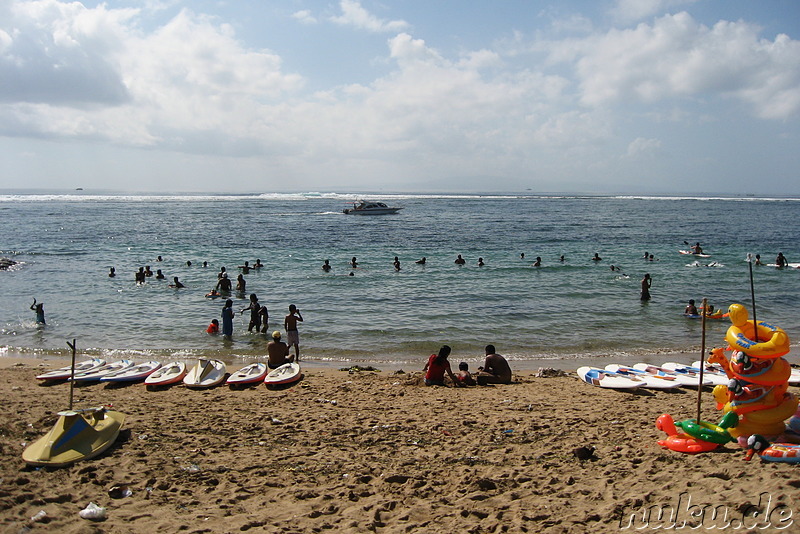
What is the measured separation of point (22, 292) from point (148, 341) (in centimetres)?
1142

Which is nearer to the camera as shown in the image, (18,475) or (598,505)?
(598,505)

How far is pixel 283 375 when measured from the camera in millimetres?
12117

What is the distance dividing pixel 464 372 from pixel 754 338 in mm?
6154

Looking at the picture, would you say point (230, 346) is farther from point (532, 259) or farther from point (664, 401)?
point (532, 259)

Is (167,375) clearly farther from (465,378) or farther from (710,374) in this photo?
(710,374)

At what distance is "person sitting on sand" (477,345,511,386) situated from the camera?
39.7ft

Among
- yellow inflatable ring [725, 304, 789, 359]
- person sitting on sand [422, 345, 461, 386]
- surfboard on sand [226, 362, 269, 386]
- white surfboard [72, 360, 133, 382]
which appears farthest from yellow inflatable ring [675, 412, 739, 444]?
white surfboard [72, 360, 133, 382]

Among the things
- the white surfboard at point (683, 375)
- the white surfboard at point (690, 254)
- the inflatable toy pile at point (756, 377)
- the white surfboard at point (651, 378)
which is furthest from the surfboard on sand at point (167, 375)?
the white surfboard at point (690, 254)

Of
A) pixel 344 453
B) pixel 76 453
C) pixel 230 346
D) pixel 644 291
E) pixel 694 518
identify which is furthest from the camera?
pixel 644 291

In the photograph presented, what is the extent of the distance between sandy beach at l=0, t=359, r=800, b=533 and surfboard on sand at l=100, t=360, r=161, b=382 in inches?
43.5

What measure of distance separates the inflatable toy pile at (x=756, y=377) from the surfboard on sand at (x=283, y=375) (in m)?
8.32

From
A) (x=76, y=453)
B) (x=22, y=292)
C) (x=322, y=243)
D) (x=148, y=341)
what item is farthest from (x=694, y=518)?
(x=322, y=243)

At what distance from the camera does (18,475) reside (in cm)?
670

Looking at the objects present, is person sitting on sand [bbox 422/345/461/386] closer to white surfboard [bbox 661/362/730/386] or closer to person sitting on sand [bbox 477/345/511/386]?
person sitting on sand [bbox 477/345/511/386]
